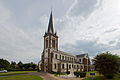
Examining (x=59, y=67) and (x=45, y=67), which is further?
(x=45, y=67)

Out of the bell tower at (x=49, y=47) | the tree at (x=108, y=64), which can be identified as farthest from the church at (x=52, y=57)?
the tree at (x=108, y=64)

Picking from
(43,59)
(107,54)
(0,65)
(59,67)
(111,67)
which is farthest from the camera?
(0,65)

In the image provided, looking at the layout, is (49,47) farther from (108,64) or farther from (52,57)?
(108,64)

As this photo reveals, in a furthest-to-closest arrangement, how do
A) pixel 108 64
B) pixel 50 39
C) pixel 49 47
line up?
pixel 50 39 < pixel 49 47 < pixel 108 64

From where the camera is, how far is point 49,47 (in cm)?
3897

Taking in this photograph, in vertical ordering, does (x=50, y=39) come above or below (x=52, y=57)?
above

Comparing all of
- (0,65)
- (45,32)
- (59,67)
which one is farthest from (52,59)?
(0,65)

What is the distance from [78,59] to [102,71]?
37.8 m

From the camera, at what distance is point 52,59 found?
3619cm

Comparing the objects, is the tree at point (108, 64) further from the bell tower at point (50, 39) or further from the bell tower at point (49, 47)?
the bell tower at point (50, 39)

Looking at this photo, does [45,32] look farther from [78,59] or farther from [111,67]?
[111,67]

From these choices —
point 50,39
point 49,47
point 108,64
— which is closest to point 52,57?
point 49,47

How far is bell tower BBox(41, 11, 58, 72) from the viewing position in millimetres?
37234

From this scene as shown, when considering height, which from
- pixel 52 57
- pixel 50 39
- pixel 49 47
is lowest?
pixel 52 57
